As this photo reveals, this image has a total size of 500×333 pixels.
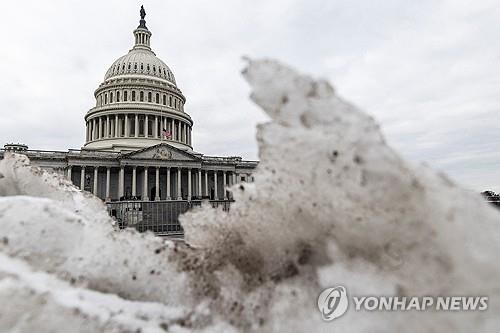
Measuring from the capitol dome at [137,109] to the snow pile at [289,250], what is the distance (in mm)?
48747

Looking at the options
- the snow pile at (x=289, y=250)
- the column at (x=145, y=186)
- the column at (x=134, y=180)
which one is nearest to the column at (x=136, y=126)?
the column at (x=134, y=180)

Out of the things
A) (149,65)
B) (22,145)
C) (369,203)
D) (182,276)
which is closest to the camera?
(369,203)

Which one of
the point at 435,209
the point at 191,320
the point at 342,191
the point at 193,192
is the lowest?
the point at 191,320

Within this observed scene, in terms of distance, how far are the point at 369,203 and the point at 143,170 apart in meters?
46.2

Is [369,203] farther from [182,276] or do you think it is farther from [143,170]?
[143,170]

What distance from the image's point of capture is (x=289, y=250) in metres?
1.25

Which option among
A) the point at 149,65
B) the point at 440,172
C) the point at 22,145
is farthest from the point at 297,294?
the point at 149,65

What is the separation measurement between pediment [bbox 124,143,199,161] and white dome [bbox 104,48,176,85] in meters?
18.7

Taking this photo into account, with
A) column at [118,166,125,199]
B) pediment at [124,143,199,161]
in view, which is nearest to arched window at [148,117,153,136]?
pediment at [124,143,199,161]

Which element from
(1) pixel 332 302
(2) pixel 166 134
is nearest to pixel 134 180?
(2) pixel 166 134

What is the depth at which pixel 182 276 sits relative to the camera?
4.21 ft

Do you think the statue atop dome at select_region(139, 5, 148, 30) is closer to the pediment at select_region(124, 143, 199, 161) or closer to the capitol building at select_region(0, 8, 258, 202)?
the capitol building at select_region(0, 8, 258, 202)

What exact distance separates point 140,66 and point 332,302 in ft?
202

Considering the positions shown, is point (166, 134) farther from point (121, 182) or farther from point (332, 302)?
point (332, 302)
